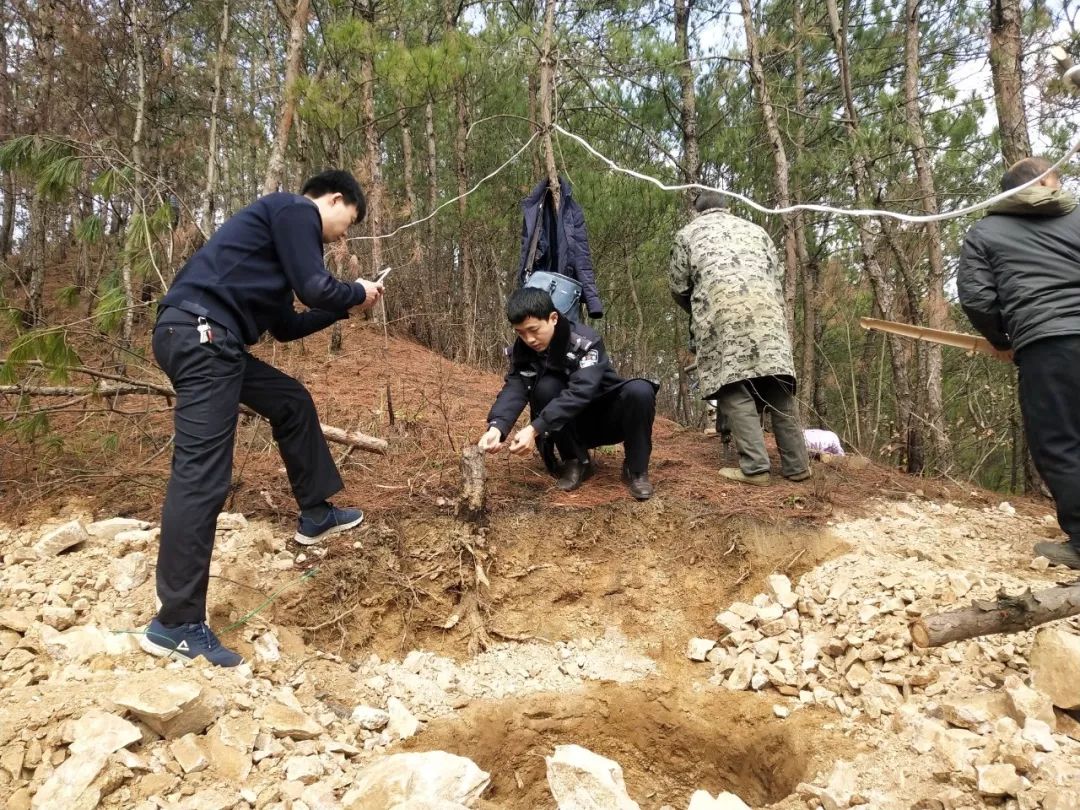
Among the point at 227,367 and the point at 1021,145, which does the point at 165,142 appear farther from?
the point at 1021,145

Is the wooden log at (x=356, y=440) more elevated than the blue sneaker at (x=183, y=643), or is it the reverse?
the wooden log at (x=356, y=440)

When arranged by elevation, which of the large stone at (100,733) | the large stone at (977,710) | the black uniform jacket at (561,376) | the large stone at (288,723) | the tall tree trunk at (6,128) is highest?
the tall tree trunk at (6,128)

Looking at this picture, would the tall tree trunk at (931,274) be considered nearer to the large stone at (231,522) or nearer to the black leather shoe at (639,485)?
the black leather shoe at (639,485)

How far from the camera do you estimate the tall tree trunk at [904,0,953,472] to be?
5.04m

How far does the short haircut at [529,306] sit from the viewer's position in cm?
331

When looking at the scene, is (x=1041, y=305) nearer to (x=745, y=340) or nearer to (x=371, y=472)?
(x=745, y=340)

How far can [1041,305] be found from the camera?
2883 mm

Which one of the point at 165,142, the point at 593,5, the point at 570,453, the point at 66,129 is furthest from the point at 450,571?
the point at 165,142

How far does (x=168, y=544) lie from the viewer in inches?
87.0

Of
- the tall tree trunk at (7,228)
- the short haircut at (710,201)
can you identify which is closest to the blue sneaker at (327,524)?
the short haircut at (710,201)

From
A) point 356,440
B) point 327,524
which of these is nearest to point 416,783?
point 327,524

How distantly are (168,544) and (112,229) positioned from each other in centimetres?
783

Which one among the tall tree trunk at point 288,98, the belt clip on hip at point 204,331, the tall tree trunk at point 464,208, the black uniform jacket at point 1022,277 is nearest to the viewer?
the belt clip on hip at point 204,331

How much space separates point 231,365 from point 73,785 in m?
1.35
